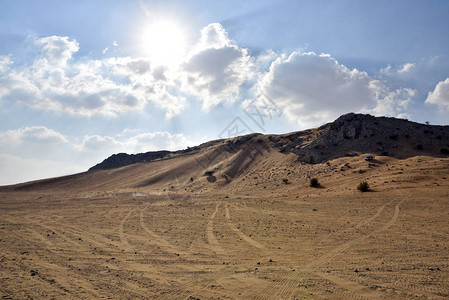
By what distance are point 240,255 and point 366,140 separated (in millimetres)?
36879

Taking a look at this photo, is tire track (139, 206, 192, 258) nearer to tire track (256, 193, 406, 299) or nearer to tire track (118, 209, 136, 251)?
tire track (118, 209, 136, 251)

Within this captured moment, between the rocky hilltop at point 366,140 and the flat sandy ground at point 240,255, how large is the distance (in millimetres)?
21543

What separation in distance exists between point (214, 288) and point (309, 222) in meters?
8.56

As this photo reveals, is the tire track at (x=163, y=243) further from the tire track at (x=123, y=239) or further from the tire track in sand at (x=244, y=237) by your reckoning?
the tire track in sand at (x=244, y=237)

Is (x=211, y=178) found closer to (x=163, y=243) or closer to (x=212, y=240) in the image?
(x=212, y=240)

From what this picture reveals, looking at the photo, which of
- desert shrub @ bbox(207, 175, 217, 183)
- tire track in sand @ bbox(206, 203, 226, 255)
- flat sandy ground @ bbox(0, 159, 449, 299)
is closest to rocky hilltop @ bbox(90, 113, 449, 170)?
desert shrub @ bbox(207, 175, 217, 183)

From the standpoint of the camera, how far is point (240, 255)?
8.85 meters

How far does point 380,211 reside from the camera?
49.3ft

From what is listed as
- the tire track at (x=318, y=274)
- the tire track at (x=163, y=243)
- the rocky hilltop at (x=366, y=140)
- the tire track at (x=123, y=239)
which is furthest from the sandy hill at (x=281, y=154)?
the tire track at (x=318, y=274)

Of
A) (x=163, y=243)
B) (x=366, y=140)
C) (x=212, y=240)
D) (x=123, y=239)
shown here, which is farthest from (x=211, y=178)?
(x=163, y=243)

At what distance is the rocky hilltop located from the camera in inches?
1412

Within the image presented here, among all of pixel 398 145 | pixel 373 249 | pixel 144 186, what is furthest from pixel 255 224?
pixel 144 186

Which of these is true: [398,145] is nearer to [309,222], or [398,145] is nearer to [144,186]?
[309,222]

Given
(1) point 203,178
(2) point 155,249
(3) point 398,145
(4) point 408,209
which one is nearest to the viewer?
(2) point 155,249
